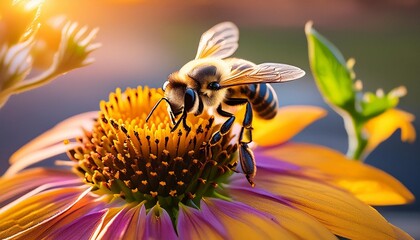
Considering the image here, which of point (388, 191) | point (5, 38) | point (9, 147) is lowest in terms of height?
point (9, 147)

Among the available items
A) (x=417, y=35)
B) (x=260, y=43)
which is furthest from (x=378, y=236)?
(x=417, y=35)

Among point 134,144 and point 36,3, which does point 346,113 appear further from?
point 36,3

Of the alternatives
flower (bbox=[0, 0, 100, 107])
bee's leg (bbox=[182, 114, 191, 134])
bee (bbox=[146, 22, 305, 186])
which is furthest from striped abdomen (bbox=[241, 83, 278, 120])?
flower (bbox=[0, 0, 100, 107])

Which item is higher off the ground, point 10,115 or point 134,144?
point 134,144

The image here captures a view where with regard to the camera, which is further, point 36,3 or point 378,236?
point 378,236

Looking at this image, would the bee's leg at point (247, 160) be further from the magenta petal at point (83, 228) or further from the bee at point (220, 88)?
the magenta petal at point (83, 228)

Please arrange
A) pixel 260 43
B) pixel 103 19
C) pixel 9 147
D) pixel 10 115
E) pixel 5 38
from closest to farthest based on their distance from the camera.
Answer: pixel 5 38
pixel 9 147
pixel 10 115
pixel 103 19
pixel 260 43

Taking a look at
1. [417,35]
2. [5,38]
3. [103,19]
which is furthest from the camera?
[417,35]

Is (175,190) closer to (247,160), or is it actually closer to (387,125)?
(247,160)
